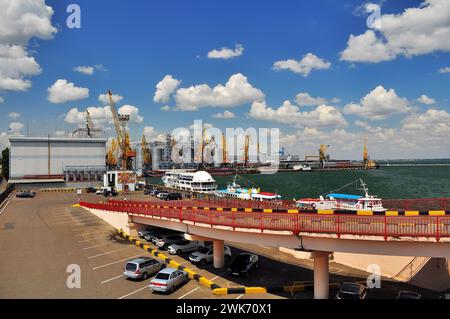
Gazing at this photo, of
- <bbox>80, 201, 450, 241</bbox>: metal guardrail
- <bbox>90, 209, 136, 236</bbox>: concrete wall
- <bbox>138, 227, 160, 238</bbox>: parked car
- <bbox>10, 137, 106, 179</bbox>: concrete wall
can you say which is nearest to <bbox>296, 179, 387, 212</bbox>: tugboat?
<bbox>138, 227, 160, 238</bbox>: parked car

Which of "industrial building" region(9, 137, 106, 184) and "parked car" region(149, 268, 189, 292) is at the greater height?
"industrial building" region(9, 137, 106, 184)

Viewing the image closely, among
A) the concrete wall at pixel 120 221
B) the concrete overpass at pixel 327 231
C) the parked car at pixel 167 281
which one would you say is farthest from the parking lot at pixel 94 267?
the concrete overpass at pixel 327 231

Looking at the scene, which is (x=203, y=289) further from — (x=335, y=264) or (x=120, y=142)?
(x=120, y=142)

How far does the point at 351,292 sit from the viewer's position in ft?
69.9

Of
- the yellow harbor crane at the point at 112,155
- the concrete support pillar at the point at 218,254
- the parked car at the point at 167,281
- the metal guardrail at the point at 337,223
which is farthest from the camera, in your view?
the yellow harbor crane at the point at 112,155

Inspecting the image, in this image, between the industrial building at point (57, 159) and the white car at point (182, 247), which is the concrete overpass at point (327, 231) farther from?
the industrial building at point (57, 159)

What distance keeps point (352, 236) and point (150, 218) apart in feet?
73.1

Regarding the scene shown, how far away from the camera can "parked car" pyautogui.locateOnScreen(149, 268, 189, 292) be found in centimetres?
2345

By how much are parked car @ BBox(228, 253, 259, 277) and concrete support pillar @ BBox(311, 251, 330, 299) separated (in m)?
6.74

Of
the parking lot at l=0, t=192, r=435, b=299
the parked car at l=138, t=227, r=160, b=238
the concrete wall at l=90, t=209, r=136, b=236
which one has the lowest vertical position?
the parking lot at l=0, t=192, r=435, b=299

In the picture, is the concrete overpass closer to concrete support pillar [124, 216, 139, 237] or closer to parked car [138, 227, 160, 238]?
parked car [138, 227, 160, 238]

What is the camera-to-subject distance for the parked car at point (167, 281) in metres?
23.4

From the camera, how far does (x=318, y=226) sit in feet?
64.6

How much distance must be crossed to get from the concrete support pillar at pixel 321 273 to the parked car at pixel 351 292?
35.8 inches
